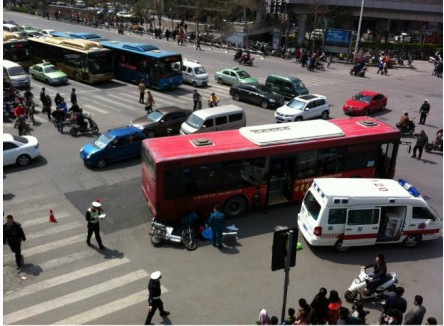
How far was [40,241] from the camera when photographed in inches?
560

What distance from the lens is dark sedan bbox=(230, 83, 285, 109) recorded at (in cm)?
3025

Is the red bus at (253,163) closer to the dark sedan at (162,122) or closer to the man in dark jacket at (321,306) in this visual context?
the man in dark jacket at (321,306)

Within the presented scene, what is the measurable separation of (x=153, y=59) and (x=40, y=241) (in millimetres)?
21747

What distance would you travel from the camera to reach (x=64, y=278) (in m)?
12.5

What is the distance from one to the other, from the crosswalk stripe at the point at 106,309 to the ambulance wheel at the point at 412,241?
8.47m

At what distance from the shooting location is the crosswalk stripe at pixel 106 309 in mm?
10852

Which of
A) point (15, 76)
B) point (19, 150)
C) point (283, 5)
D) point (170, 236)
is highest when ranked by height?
point (283, 5)

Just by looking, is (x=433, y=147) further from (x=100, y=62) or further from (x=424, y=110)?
(x=100, y=62)

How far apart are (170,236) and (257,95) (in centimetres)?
1856


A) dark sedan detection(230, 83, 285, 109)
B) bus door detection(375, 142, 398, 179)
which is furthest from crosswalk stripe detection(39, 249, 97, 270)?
dark sedan detection(230, 83, 285, 109)

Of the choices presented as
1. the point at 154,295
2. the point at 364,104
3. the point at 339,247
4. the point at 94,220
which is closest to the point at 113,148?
the point at 94,220

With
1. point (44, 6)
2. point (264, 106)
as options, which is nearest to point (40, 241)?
point (264, 106)

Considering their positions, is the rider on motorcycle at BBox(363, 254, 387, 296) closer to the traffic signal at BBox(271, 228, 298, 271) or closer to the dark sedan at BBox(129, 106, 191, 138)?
the traffic signal at BBox(271, 228, 298, 271)

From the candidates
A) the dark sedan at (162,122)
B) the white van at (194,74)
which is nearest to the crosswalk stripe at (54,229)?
the dark sedan at (162,122)
